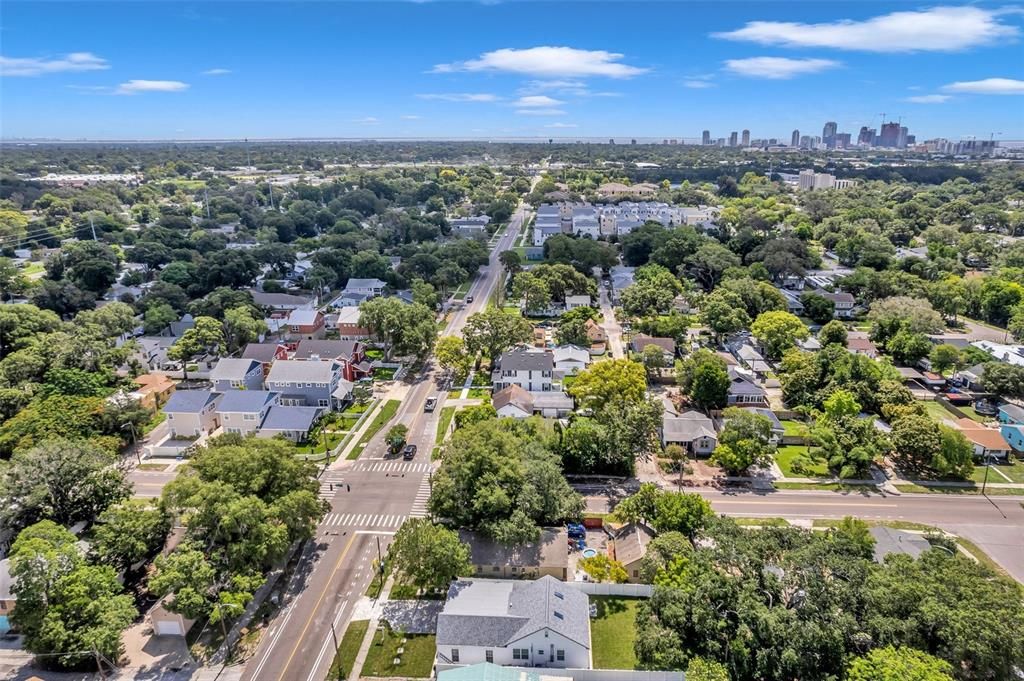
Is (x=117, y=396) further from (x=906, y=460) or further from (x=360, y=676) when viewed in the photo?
(x=906, y=460)

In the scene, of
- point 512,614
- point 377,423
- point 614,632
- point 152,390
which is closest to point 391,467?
point 377,423

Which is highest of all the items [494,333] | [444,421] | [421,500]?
[494,333]

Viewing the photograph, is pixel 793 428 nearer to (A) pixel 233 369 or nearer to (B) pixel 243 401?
(B) pixel 243 401

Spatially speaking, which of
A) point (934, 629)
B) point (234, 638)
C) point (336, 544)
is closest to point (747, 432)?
point (934, 629)

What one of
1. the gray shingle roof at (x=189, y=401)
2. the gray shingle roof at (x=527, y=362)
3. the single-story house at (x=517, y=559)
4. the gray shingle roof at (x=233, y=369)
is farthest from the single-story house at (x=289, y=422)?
the single-story house at (x=517, y=559)

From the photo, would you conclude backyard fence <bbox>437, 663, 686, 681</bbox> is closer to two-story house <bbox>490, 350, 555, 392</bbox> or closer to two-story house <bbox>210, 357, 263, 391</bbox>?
two-story house <bbox>490, 350, 555, 392</bbox>
